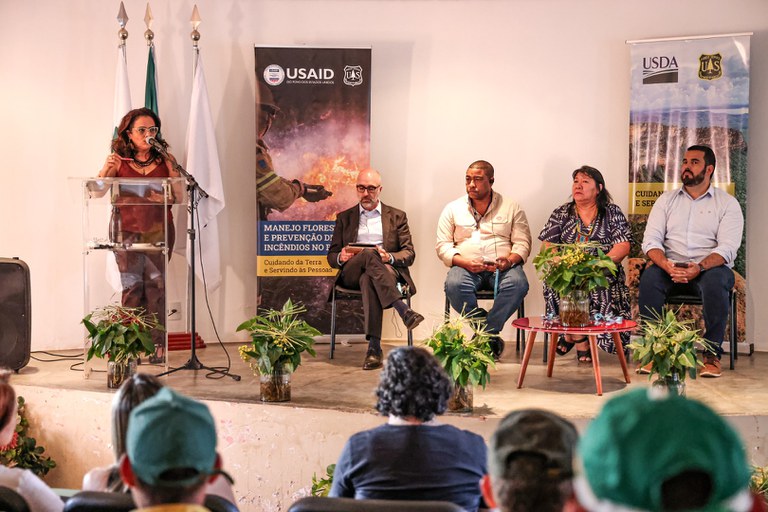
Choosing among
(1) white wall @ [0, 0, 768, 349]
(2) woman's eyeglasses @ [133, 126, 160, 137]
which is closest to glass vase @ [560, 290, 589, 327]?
(1) white wall @ [0, 0, 768, 349]

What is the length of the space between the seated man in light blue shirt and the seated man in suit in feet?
4.90

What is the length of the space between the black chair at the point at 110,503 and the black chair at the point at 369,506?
0.16 m

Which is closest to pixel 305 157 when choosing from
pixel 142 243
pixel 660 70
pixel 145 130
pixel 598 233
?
pixel 145 130

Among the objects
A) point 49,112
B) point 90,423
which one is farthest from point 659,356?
point 49,112

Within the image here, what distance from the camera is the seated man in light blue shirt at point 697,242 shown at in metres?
5.68

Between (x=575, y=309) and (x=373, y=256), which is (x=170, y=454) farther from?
(x=373, y=256)

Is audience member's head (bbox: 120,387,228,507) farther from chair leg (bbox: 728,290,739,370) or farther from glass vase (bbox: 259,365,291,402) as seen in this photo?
chair leg (bbox: 728,290,739,370)

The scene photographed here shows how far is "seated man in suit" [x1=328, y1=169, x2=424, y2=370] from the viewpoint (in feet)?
19.0

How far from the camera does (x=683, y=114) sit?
255 inches

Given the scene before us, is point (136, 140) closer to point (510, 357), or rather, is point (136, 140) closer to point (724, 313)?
point (510, 357)

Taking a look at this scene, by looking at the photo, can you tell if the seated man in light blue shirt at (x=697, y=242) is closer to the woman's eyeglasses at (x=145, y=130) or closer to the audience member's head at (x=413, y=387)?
the woman's eyeglasses at (x=145, y=130)

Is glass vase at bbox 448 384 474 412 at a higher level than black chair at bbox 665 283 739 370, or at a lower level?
lower

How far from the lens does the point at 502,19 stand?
22.6 feet

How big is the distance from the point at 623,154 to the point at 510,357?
5.66 feet
